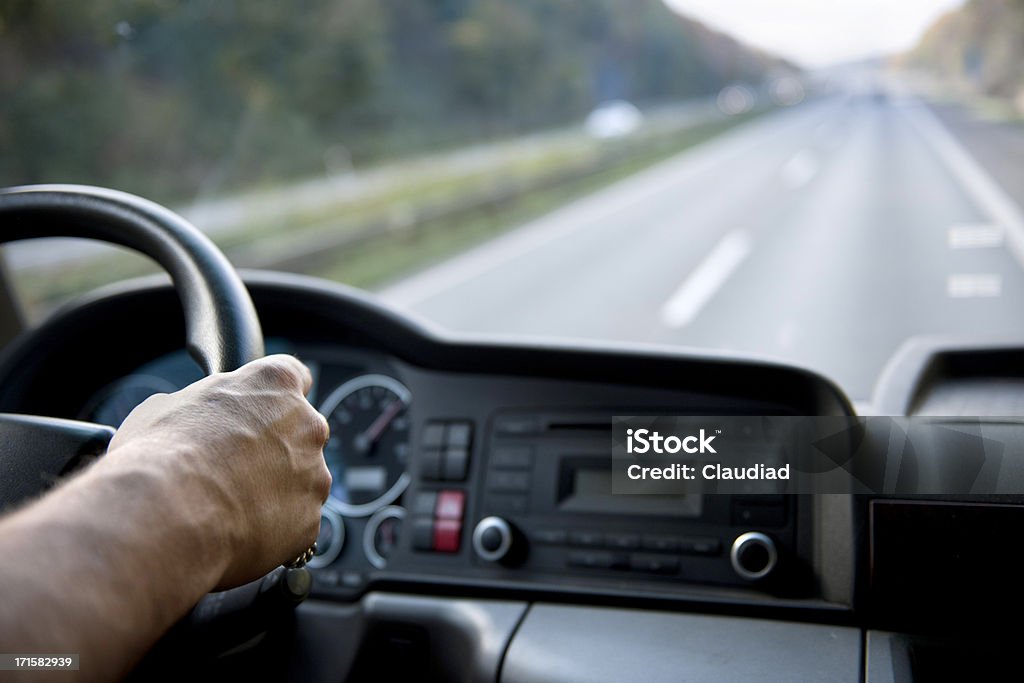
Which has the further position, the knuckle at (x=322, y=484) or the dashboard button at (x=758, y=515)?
the dashboard button at (x=758, y=515)

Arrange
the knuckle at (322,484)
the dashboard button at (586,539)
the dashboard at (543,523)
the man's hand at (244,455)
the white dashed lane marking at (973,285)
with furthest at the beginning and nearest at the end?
the white dashed lane marking at (973,285) → the dashboard button at (586,539) → the dashboard at (543,523) → the knuckle at (322,484) → the man's hand at (244,455)

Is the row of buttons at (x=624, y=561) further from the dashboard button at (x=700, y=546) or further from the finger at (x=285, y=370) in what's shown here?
the finger at (x=285, y=370)

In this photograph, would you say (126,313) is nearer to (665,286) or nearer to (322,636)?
(322,636)

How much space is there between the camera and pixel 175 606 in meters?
0.99

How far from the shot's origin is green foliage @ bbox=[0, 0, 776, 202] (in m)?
3.33

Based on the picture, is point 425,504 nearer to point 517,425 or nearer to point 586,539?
point 517,425

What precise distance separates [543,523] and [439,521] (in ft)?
0.87

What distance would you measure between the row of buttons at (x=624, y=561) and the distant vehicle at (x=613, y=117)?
7.70ft

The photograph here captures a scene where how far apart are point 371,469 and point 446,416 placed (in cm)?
25

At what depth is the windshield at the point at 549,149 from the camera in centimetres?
277

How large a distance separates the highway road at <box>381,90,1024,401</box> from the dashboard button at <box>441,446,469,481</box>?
0.82 metres

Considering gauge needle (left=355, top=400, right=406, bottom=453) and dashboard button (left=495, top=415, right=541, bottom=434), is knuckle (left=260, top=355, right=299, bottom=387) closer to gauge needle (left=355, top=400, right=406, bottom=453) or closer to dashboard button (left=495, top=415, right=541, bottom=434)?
dashboard button (left=495, top=415, right=541, bottom=434)

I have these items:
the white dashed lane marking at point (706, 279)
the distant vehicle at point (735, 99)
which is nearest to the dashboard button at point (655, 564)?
the white dashed lane marking at point (706, 279)

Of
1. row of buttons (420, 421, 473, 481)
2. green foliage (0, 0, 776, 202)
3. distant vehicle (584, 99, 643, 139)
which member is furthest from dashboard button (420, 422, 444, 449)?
distant vehicle (584, 99, 643, 139)
